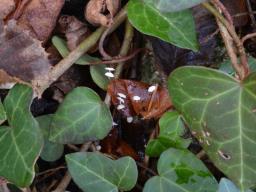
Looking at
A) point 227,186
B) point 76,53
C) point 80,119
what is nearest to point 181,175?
point 227,186

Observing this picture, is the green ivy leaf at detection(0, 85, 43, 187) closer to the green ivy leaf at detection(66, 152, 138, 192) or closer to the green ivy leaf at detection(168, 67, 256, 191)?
the green ivy leaf at detection(66, 152, 138, 192)

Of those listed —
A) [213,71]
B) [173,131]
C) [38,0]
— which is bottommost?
[173,131]

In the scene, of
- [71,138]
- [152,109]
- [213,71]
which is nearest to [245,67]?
[213,71]

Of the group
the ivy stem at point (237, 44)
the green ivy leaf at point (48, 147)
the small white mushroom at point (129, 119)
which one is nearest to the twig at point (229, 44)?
the ivy stem at point (237, 44)

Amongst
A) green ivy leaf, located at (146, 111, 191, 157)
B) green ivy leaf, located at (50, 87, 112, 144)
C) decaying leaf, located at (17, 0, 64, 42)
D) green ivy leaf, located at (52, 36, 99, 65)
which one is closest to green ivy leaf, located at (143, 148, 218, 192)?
green ivy leaf, located at (146, 111, 191, 157)

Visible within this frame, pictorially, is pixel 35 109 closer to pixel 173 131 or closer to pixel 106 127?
pixel 106 127

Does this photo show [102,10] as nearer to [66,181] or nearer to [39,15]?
[39,15]

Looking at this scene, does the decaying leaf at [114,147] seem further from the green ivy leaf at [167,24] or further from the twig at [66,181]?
the green ivy leaf at [167,24]
